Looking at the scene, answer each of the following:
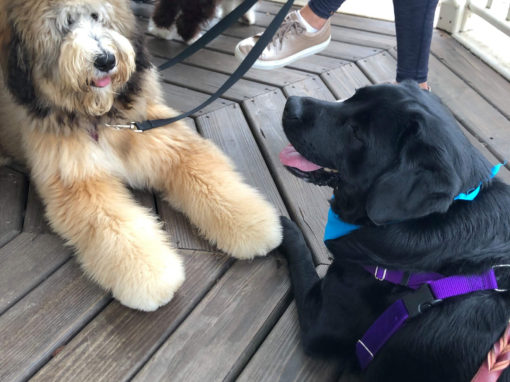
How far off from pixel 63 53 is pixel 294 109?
805 millimetres

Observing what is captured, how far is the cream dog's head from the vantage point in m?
1.50

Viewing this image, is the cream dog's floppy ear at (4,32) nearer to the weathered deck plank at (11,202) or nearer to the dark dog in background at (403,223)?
the weathered deck plank at (11,202)

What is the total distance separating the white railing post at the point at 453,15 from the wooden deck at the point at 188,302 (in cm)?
101

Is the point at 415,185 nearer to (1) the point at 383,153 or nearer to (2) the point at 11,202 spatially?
(1) the point at 383,153

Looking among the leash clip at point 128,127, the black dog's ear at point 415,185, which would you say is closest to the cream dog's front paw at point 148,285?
the leash clip at point 128,127

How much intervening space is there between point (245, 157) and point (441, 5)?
81.0 inches

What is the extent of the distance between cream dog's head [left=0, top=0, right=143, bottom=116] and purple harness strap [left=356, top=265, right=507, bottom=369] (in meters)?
1.13

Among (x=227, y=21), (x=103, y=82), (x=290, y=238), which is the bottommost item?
(x=290, y=238)

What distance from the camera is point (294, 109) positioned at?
1438mm

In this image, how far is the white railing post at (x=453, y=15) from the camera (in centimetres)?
306

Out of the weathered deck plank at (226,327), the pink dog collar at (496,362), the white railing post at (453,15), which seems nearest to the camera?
the pink dog collar at (496,362)

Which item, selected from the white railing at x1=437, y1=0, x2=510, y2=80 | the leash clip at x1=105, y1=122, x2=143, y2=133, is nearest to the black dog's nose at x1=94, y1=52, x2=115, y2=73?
the leash clip at x1=105, y1=122, x2=143, y2=133

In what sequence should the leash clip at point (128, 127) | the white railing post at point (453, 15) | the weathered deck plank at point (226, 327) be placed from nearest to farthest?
the weathered deck plank at point (226, 327) < the leash clip at point (128, 127) < the white railing post at point (453, 15)

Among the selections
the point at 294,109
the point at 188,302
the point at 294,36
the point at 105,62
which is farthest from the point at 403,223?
the point at 294,36
